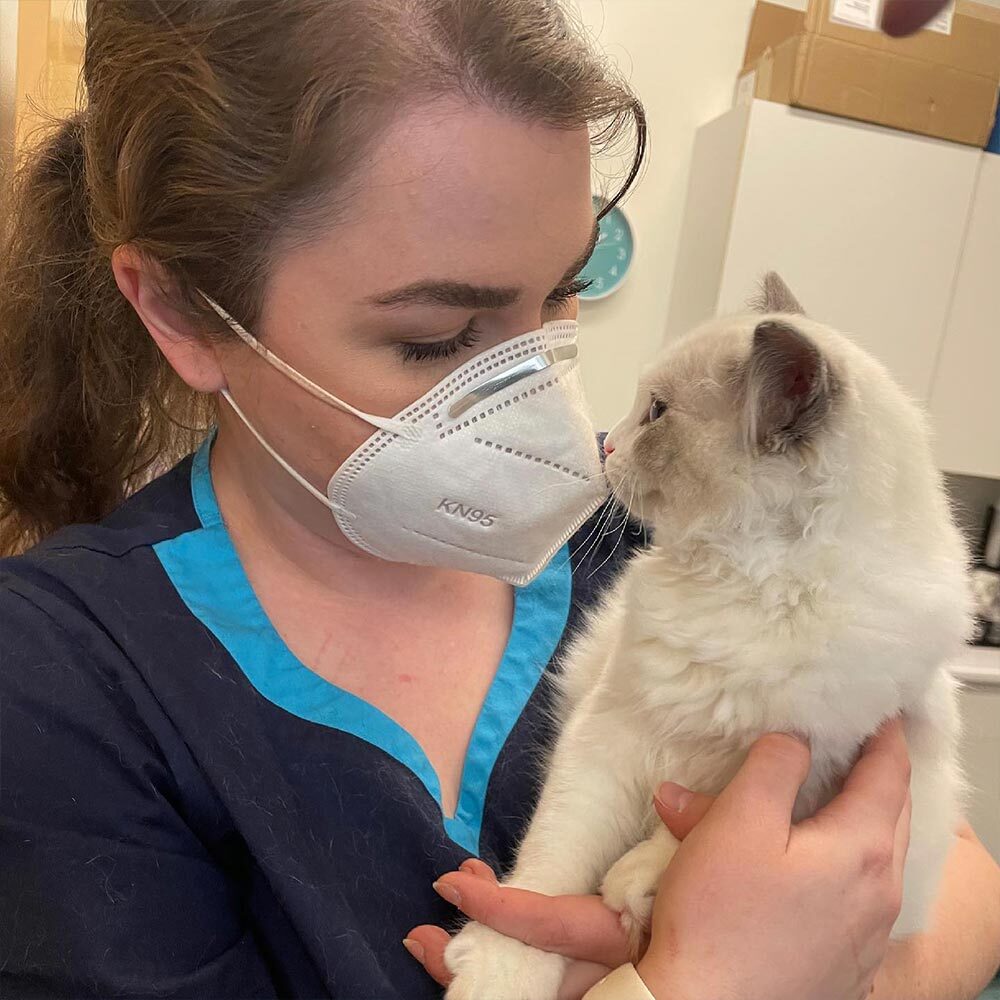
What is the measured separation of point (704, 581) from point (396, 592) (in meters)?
0.39

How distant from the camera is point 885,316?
256 centimetres

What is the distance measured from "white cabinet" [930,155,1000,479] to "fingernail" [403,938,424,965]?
248cm

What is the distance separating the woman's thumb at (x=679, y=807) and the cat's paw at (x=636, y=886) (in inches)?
1.0

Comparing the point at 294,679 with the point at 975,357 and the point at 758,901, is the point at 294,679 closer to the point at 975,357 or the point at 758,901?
the point at 758,901

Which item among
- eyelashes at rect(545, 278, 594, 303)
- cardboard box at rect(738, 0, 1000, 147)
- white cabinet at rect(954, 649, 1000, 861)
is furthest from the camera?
white cabinet at rect(954, 649, 1000, 861)

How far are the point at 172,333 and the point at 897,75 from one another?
7.57 feet

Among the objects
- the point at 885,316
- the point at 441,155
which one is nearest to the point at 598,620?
the point at 441,155

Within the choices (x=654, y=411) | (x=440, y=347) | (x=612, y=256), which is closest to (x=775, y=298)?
(x=654, y=411)

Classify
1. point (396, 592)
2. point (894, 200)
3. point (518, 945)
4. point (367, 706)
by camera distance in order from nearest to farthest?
point (518, 945)
point (367, 706)
point (396, 592)
point (894, 200)

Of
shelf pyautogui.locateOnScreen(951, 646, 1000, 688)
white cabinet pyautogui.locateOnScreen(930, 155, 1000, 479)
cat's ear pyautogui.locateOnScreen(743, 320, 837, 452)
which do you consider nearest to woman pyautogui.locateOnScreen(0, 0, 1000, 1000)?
cat's ear pyautogui.locateOnScreen(743, 320, 837, 452)

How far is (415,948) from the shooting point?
2.60ft

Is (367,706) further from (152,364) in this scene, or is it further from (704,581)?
(152,364)

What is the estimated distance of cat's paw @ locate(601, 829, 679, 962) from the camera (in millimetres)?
786

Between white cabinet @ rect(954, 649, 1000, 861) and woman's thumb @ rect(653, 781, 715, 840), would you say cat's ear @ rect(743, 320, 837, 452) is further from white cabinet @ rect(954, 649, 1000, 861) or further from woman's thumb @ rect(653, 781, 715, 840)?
white cabinet @ rect(954, 649, 1000, 861)
